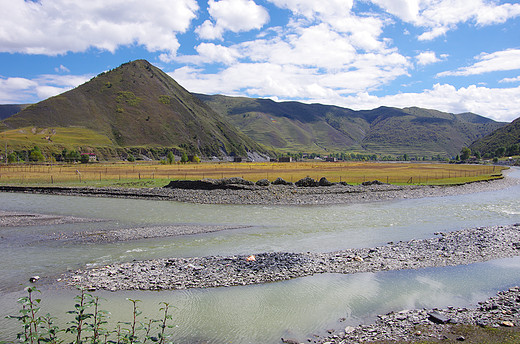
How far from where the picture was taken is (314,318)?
11844 millimetres

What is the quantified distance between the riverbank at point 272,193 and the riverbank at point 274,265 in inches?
985

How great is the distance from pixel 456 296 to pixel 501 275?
15.0ft

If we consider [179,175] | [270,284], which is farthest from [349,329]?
[179,175]

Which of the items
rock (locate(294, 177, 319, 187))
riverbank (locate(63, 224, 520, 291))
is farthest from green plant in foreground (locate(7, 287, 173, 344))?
rock (locate(294, 177, 319, 187))

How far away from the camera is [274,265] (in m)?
17.1

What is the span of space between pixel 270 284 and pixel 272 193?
35.1 m

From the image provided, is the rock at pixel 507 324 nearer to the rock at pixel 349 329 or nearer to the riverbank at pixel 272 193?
the rock at pixel 349 329

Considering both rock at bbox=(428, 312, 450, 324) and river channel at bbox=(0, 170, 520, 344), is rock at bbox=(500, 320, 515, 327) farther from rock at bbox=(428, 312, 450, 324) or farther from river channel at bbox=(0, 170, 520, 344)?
river channel at bbox=(0, 170, 520, 344)

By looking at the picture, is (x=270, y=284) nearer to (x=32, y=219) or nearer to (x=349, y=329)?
(x=349, y=329)

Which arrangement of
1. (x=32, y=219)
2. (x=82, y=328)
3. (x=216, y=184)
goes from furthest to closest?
1. (x=216, y=184)
2. (x=32, y=219)
3. (x=82, y=328)

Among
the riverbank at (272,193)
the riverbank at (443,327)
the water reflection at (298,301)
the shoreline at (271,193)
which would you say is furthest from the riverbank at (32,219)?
the riverbank at (443,327)

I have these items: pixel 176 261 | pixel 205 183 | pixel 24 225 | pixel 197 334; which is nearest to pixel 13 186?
pixel 205 183

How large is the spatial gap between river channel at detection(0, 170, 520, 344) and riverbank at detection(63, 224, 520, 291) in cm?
69

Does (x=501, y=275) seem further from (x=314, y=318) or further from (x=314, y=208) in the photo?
(x=314, y=208)
